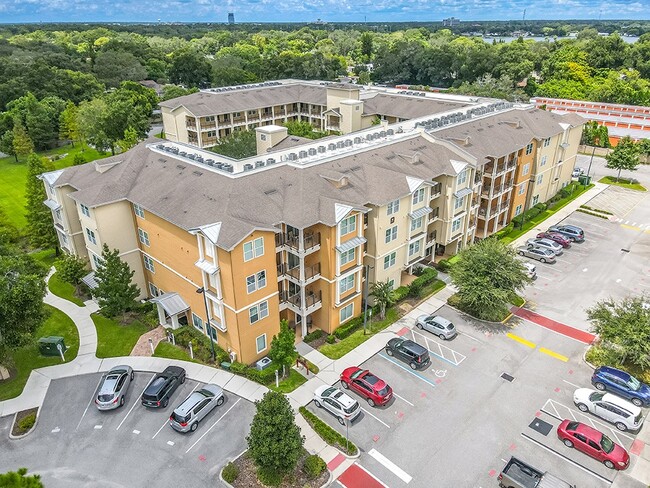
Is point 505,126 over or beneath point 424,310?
over

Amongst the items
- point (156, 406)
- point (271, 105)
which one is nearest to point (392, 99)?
point (271, 105)

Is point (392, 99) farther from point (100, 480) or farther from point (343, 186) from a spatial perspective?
point (100, 480)

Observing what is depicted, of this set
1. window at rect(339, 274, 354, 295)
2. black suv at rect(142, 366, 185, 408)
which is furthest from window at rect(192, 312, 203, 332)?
window at rect(339, 274, 354, 295)

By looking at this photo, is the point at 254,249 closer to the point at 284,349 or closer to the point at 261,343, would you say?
the point at 284,349

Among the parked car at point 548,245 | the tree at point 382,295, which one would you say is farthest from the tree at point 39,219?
the parked car at point 548,245

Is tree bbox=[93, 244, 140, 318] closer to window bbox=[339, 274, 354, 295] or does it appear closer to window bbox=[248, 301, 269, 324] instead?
window bbox=[248, 301, 269, 324]

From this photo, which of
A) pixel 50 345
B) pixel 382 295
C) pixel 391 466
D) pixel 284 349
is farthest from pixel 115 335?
pixel 391 466

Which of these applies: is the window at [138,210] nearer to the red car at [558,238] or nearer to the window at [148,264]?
the window at [148,264]
